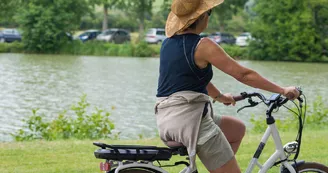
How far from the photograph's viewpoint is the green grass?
704 cm

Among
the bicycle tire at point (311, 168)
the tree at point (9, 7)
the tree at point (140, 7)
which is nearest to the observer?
the bicycle tire at point (311, 168)

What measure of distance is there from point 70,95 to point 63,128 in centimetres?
837

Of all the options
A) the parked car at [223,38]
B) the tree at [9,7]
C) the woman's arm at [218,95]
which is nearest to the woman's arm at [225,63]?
the woman's arm at [218,95]

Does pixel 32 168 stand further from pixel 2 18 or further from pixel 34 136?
pixel 2 18

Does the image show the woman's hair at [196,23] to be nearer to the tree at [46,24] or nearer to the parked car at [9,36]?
the tree at [46,24]

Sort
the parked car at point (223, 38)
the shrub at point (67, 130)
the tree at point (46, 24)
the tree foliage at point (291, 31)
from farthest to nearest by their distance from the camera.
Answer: the parked car at point (223, 38)
the tree at point (46, 24)
the tree foliage at point (291, 31)
the shrub at point (67, 130)

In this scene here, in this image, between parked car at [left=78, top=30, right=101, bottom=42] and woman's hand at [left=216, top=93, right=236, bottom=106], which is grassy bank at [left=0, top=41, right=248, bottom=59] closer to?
parked car at [left=78, top=30, right=101, bottom=42]

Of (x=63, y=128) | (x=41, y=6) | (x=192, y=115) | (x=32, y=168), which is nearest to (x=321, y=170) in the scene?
(x=192, y=115)

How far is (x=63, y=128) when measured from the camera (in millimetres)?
10625

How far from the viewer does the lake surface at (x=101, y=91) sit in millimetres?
14016

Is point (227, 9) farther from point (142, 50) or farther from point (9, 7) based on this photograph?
point (9, 7)

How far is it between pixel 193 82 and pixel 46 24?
1742 inches

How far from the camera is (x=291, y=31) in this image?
147 feet

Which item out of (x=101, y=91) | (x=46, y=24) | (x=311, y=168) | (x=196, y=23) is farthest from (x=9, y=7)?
(x=196, y=23)
